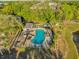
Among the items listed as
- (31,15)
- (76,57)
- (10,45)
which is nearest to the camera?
(76,57)

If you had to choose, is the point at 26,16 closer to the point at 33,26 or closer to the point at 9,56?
the point at 33,26

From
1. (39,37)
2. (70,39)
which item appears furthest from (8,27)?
(70,39)

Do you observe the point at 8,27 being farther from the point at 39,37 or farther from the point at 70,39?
the point at 70,39

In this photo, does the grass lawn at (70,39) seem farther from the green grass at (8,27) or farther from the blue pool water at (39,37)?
the green grass at (8,27)

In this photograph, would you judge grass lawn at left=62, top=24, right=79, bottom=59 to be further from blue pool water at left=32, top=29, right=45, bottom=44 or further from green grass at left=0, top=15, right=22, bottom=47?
green grass at left=0, top=15, right=22, bottom=47

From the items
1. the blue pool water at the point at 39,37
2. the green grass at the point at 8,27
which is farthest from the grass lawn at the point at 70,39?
the green grass at the point at 8,27

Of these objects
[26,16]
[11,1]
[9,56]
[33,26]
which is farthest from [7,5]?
[9,56]
